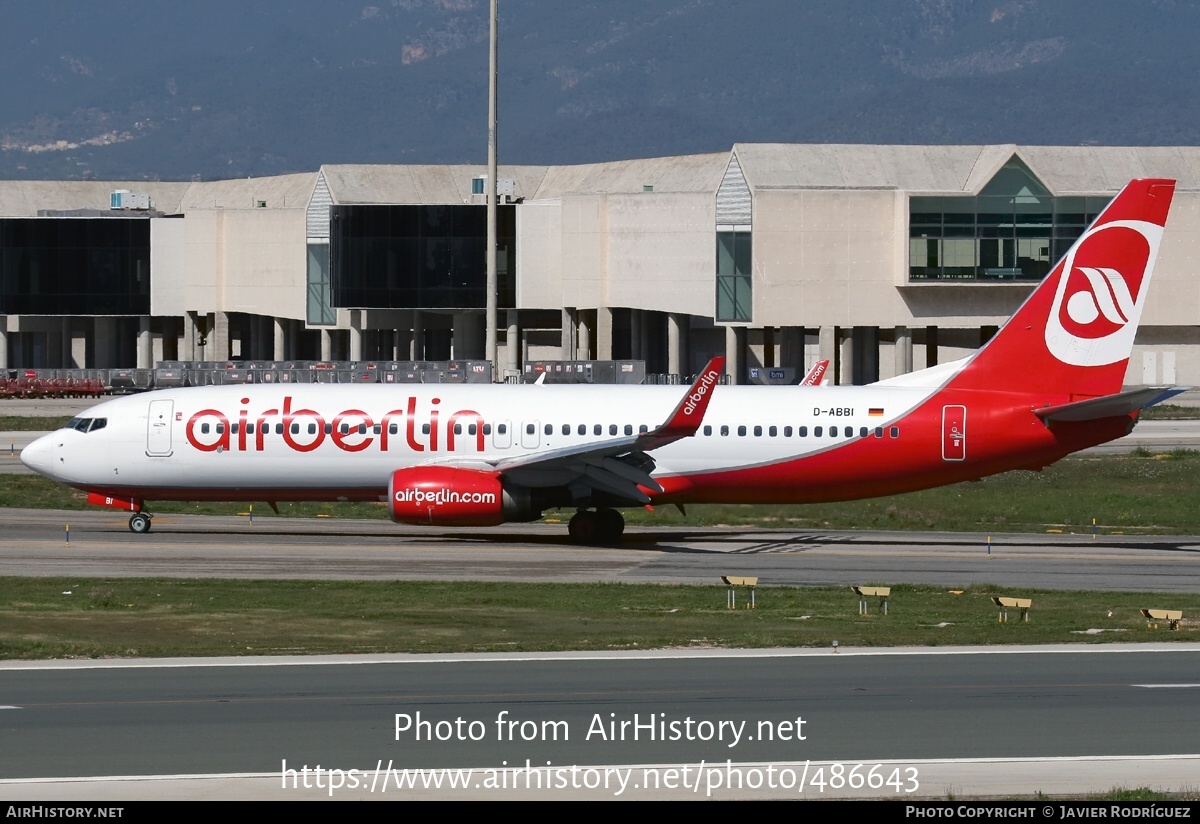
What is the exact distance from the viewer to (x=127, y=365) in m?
143

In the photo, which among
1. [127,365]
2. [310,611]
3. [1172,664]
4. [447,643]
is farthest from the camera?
[127,365]

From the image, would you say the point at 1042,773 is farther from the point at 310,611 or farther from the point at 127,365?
the point at 127,365

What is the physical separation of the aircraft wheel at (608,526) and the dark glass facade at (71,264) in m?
95.2

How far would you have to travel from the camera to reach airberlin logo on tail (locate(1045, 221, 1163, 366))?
41750 mm

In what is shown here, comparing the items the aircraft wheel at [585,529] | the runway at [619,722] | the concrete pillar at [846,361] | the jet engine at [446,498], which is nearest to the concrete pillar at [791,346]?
the concrete pillar at [846,361]

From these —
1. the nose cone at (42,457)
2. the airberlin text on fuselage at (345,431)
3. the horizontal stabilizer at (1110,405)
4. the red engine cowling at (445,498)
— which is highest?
the horizontal stabilizer at (1110,405)

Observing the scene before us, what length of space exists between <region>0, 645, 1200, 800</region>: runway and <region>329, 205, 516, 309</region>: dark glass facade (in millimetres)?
88616


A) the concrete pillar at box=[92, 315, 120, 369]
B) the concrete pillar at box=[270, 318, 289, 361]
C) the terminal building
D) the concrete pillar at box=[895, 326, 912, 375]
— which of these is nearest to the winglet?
the terminal building

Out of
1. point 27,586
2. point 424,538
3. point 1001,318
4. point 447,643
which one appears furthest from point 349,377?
point 447,643

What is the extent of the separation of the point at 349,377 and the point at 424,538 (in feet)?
201

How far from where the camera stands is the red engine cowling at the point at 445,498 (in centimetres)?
4050

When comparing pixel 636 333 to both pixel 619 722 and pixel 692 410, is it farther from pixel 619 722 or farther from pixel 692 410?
pixel 619 722

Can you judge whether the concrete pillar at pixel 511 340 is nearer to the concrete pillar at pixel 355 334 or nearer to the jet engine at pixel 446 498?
the concrete pillar at pixel 355 334

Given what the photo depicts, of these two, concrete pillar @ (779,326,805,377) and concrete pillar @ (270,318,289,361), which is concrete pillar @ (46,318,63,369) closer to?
concrete pillar @ (270,318,289,361)
